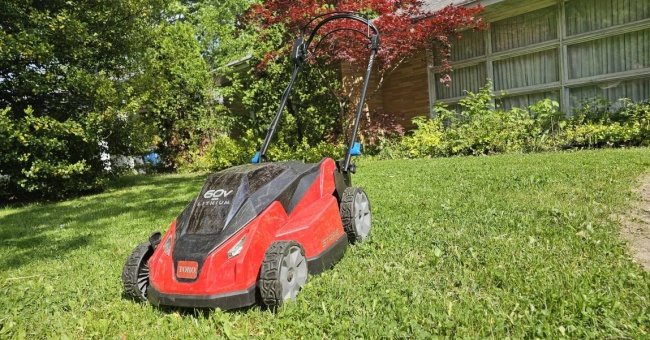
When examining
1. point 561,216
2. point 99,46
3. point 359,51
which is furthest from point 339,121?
point 561,216

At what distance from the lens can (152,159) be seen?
641 inches

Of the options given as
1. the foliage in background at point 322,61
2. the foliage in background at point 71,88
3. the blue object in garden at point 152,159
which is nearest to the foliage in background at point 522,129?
the foliage in background at point 322,61

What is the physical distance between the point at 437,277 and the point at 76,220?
5.87 meters

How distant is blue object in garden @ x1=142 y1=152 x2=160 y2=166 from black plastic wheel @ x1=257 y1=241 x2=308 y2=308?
46.7ft

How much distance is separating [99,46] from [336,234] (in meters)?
8.55

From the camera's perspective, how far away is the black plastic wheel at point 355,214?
12.0 ft

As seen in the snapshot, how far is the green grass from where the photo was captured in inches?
93.2

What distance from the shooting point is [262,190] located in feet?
9.98

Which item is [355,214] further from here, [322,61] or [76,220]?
[322,61]

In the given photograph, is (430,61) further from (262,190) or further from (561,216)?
(262,190)

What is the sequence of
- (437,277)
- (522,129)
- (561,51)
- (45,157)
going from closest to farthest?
1. (437,277)
2. (45,157)
3. (522,129)
4. (561,51)

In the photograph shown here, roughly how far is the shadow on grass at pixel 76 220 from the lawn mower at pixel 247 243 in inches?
99.9

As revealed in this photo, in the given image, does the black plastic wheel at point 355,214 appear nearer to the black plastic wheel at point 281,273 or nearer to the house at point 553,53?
the black plastic wheel at point 281,273

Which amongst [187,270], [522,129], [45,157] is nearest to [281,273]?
[187,270]
